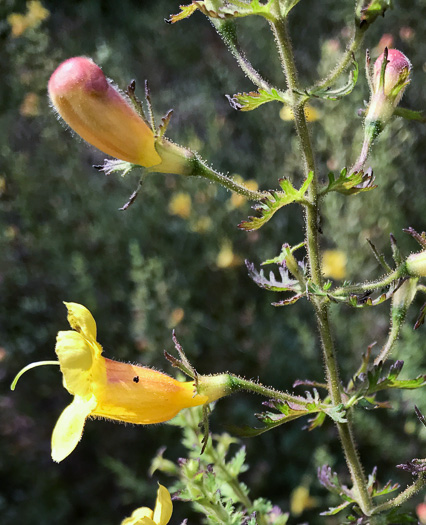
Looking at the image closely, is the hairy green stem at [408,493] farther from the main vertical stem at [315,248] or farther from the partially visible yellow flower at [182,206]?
the partially visible yellow flower at [182,206]

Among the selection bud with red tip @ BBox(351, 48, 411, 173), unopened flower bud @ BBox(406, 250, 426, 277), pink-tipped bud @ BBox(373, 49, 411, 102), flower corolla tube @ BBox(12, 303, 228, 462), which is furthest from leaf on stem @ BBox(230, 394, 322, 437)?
pink-tipped bud @ BBox(373, 49, 411, 102)

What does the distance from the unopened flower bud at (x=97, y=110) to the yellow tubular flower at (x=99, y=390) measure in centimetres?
33

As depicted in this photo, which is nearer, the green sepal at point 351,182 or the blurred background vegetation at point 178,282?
the green sepal at point 351,182

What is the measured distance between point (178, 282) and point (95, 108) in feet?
9.15

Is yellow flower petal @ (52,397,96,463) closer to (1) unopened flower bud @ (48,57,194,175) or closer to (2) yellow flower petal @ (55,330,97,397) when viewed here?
(2) yellow flower petal @ (55,330,97,397)

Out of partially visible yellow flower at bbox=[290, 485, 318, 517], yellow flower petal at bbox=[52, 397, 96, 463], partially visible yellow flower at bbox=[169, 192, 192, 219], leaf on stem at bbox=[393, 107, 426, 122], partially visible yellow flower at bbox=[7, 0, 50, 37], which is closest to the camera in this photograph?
yellow flower petal at bbox=[52, 397, 96, 463]

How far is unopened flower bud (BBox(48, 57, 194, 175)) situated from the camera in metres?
1.07

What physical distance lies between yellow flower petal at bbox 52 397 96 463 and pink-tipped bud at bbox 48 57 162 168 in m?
0.50

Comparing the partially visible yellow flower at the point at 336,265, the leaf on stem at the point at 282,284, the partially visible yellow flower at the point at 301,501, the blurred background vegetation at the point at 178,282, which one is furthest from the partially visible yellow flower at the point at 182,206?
the leaf on stem at the point at 282,284

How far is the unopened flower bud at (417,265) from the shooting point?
1.16 metres

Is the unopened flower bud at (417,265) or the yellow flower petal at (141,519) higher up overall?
the unopened flower bud at (417,265)

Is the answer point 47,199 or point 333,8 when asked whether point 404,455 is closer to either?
point 47,199

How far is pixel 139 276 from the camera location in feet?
10.1

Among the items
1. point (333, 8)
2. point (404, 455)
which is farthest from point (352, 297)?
point (333, 8)
